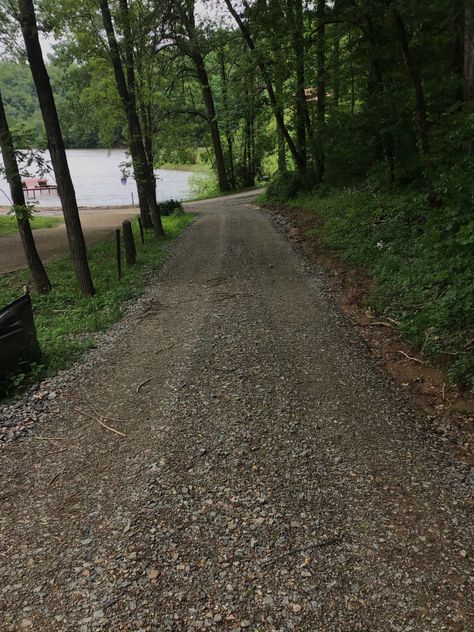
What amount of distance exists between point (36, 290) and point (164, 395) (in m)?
6.81

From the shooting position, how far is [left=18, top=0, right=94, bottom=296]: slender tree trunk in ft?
24.5

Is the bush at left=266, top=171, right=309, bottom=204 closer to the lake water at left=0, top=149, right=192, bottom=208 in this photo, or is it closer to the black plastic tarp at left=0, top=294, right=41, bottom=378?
the lake water at left=0, top=149, right=192, bottom=208

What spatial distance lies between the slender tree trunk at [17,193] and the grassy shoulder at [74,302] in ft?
1.18

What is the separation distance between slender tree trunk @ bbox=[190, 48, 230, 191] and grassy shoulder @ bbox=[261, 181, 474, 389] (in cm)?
1516

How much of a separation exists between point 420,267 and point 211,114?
25.1 meters

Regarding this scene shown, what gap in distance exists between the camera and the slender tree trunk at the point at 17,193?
27.7ft

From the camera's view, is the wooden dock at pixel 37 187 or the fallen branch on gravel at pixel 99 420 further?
the wooden dock at pixel 37 187

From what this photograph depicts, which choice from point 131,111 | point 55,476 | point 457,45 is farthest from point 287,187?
point 55,476

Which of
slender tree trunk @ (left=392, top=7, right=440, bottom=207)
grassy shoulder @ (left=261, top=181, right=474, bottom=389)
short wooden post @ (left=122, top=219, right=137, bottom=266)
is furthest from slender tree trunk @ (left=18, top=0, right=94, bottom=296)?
slender tree trunk @ (left=392, top=7, right=440, bottom=207)

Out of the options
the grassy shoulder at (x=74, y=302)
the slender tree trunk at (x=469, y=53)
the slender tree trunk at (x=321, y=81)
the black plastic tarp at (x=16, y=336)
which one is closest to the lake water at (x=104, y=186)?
the slender tree trunk at (x=321, y=81)

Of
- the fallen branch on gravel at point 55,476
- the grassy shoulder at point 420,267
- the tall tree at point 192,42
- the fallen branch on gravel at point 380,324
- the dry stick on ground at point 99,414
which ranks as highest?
the tall tree at point 192,42

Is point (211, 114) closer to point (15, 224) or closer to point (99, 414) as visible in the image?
point (15, 224)

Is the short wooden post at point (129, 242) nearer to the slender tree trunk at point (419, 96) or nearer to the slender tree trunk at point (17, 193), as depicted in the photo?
the slender tree trunk at point (17, 193)

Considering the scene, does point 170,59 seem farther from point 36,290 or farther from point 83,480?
point 83,480
